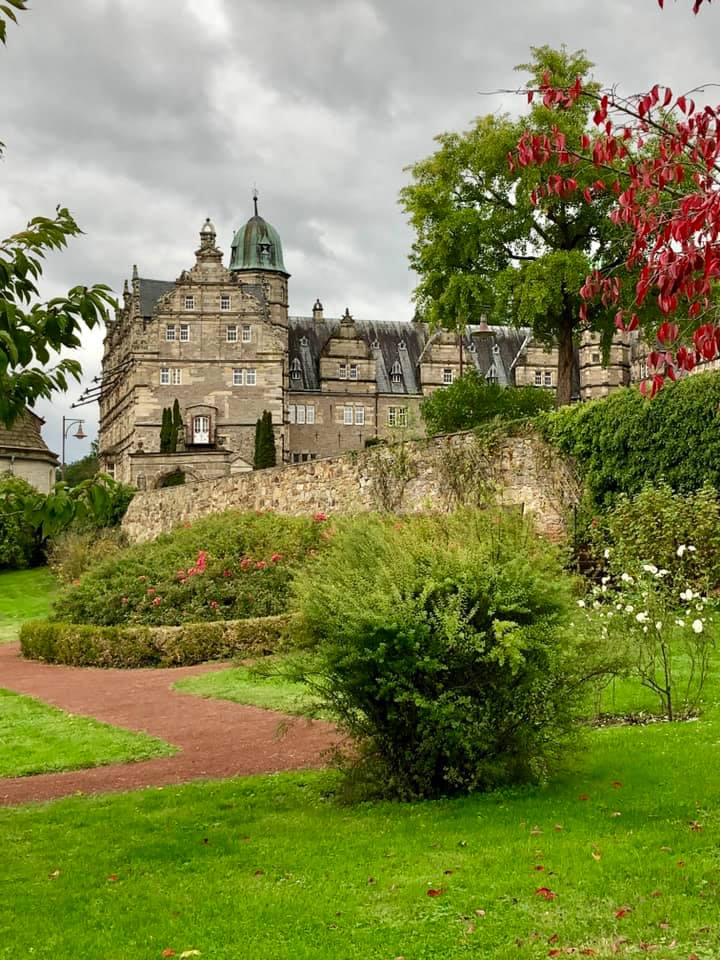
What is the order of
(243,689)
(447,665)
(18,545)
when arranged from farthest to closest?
(18,545) → (243,689) → (447,665)

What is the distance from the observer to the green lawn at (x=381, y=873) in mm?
5199

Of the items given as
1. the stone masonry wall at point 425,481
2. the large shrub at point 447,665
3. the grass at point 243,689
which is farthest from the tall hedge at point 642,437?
the large shrub at point 447,665

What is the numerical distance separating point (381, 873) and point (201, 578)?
15137mm

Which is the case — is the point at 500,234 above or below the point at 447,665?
above

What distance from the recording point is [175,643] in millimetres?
18500

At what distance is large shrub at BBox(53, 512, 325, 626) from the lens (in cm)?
2014

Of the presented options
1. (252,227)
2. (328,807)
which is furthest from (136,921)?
(252,227)

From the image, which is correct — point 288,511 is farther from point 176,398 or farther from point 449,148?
point 176,398

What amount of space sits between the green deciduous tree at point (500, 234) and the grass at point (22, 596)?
1627 cm

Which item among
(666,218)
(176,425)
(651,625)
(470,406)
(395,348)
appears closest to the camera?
(666,218)

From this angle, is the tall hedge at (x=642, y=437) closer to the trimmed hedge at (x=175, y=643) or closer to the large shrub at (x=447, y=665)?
the trimmed hedge at (x=175, y=643)

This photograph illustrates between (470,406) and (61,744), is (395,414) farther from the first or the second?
(61,744)

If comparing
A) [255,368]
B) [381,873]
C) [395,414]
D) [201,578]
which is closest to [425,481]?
[201,578]

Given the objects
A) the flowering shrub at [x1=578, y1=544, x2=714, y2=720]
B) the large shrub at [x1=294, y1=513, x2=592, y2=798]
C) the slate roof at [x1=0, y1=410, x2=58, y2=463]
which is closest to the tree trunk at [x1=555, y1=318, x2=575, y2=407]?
the flowering shrub at [x1=578, y1=544, x2=714, y2=720]
